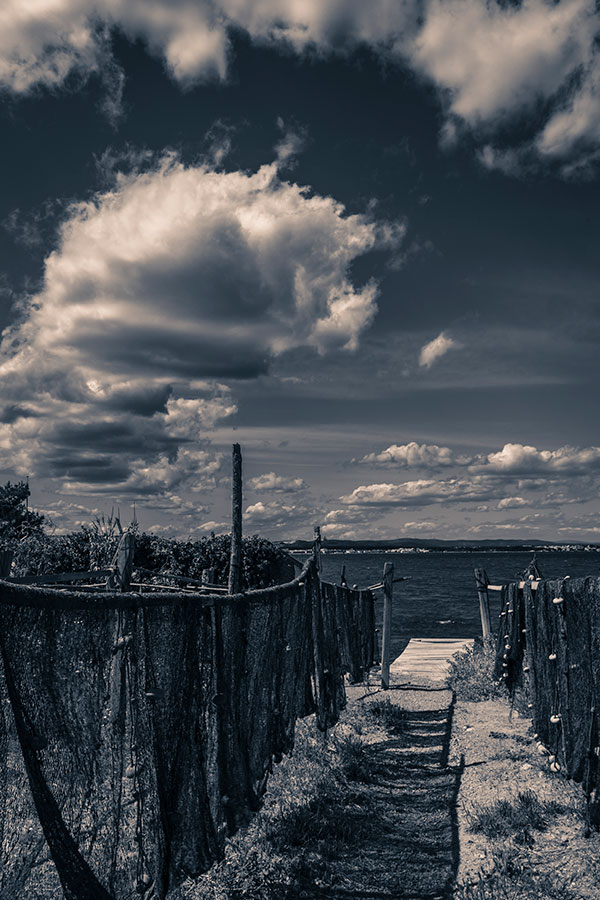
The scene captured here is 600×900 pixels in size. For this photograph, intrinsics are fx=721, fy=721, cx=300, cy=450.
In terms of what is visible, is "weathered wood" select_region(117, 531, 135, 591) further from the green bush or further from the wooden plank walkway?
the green bush

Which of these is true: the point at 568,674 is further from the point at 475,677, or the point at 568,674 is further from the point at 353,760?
the point at 475,677

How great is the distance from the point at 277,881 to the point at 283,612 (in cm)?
221

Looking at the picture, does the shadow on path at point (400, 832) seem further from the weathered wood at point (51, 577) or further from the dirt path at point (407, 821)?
the weathered wood at point (51, 577)

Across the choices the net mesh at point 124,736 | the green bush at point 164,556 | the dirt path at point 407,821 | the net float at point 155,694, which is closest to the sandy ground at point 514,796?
the dirt path at point 407,821

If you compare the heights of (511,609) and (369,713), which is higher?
(511,609)

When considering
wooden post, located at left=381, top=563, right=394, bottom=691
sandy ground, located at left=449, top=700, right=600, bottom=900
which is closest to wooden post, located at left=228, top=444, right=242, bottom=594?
sandy ground, located at left=449, top=700, right=600, bottom=900

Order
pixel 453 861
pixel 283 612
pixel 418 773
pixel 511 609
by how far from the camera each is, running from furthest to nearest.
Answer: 1. pixel 511 609
2. pixel 418 773
3. pixel 283 612
4. pixel 453 861

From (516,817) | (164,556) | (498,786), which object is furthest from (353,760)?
(164,556)

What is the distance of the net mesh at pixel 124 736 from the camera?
3086 mm

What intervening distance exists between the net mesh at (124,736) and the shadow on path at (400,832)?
108 cm

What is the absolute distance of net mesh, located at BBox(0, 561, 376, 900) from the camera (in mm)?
3086

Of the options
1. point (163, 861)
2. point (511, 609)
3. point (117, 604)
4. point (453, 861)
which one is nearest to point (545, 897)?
point (453, 861)

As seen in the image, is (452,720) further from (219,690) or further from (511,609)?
(219,690)

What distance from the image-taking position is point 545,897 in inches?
199
